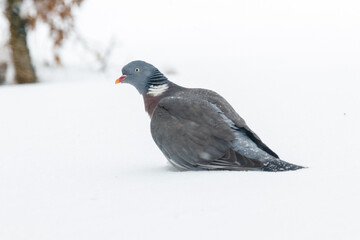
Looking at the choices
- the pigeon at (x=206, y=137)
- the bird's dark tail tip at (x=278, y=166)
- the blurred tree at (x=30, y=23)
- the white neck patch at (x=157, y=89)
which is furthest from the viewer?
the blurred tree at (x=30, y=23)

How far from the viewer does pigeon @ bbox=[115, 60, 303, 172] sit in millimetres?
A: 4562

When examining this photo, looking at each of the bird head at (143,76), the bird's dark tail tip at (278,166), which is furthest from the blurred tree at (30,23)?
the bird's dark tail tip at (278,166)

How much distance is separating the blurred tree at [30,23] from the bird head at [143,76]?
17.2 ft

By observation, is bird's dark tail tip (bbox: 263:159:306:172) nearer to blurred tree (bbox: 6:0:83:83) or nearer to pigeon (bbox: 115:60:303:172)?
pigeon (bbox: 115:60:303:172)

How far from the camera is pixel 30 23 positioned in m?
10.6

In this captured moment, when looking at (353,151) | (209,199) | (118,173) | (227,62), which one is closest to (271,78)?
(227,62)

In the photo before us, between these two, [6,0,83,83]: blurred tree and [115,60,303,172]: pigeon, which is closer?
[115,60,303,172]: pigeon

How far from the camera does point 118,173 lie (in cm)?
478

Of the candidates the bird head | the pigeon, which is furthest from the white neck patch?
the pigeon

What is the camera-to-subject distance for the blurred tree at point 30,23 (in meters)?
10.4

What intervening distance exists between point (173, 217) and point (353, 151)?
6.76ft

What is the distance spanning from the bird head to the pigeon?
30cm

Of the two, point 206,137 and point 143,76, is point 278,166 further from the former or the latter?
point 143,76

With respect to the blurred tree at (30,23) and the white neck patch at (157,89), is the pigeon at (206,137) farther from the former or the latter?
the blurred tree at (30,23)
